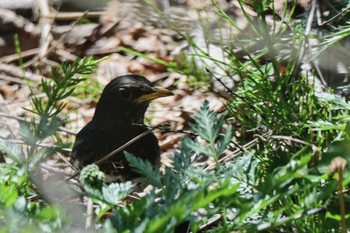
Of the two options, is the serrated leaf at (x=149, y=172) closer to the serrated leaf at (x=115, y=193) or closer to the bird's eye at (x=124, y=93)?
the serrated leaf at (x=115, y=193)

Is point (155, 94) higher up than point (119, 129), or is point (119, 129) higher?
point (155, 94)

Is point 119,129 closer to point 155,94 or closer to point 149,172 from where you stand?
point 155,94

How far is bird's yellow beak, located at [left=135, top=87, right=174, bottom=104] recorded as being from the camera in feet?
11.2

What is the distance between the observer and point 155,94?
11.3ft

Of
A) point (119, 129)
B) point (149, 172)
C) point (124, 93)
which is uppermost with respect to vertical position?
point (149, 172)

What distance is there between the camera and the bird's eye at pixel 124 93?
355cm

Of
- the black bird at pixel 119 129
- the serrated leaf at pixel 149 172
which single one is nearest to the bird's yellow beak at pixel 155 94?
the black bird at pixel 119 129

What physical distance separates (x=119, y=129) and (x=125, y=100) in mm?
147

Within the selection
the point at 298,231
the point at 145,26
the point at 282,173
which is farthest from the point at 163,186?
the point at 145,26

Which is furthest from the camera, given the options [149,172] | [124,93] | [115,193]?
[124,93]

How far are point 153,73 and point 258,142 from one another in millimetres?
2510

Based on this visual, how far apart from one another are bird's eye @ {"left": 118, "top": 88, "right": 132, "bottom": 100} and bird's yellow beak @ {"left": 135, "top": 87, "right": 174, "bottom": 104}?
4cm

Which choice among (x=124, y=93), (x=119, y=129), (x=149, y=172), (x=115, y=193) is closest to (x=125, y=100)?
(x=124, y=93)

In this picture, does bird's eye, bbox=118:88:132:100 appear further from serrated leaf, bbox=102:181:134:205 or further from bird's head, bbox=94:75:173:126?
serrated leaf, bbox=102:181:134:205
